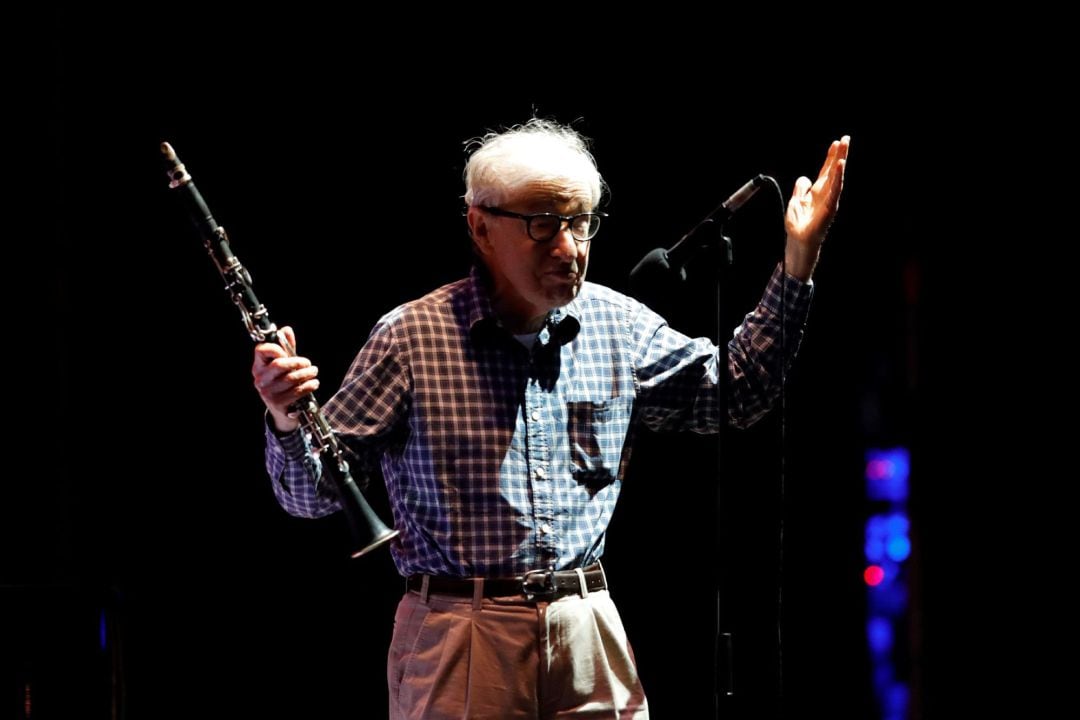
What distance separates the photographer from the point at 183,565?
3.39 meters

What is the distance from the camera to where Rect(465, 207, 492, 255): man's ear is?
2327 mm

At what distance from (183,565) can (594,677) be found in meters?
1.68

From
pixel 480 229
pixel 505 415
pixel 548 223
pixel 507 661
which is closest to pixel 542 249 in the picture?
pixel 548 223

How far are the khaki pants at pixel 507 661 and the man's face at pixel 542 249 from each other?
0.59 meters

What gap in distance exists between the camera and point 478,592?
2119 millimetres

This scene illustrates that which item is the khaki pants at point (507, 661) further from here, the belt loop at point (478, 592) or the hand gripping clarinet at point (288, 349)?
the hand gripping clarinet at point (288, 349)

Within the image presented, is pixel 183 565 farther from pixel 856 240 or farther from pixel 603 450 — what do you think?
pixel 856 240

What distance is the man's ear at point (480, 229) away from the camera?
233 cm

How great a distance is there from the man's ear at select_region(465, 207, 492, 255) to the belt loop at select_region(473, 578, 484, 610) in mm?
658

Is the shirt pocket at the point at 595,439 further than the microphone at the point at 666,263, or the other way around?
the shirt pocket at the point at 595,439

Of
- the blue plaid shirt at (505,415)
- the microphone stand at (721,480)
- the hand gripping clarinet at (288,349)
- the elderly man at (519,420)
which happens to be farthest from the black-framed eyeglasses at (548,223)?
the hand gripping clarinet at (288,349)

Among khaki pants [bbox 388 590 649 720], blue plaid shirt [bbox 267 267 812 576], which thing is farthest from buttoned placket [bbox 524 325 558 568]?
khaki pants [bbox 388 590 649 720]

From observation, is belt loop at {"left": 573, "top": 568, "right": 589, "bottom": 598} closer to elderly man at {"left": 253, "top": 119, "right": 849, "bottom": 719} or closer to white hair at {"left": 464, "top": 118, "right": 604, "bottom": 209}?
elderly man at {"left": 253, "top": 119, "right": 849, "bottom": 719}

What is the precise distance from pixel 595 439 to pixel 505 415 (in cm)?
19
